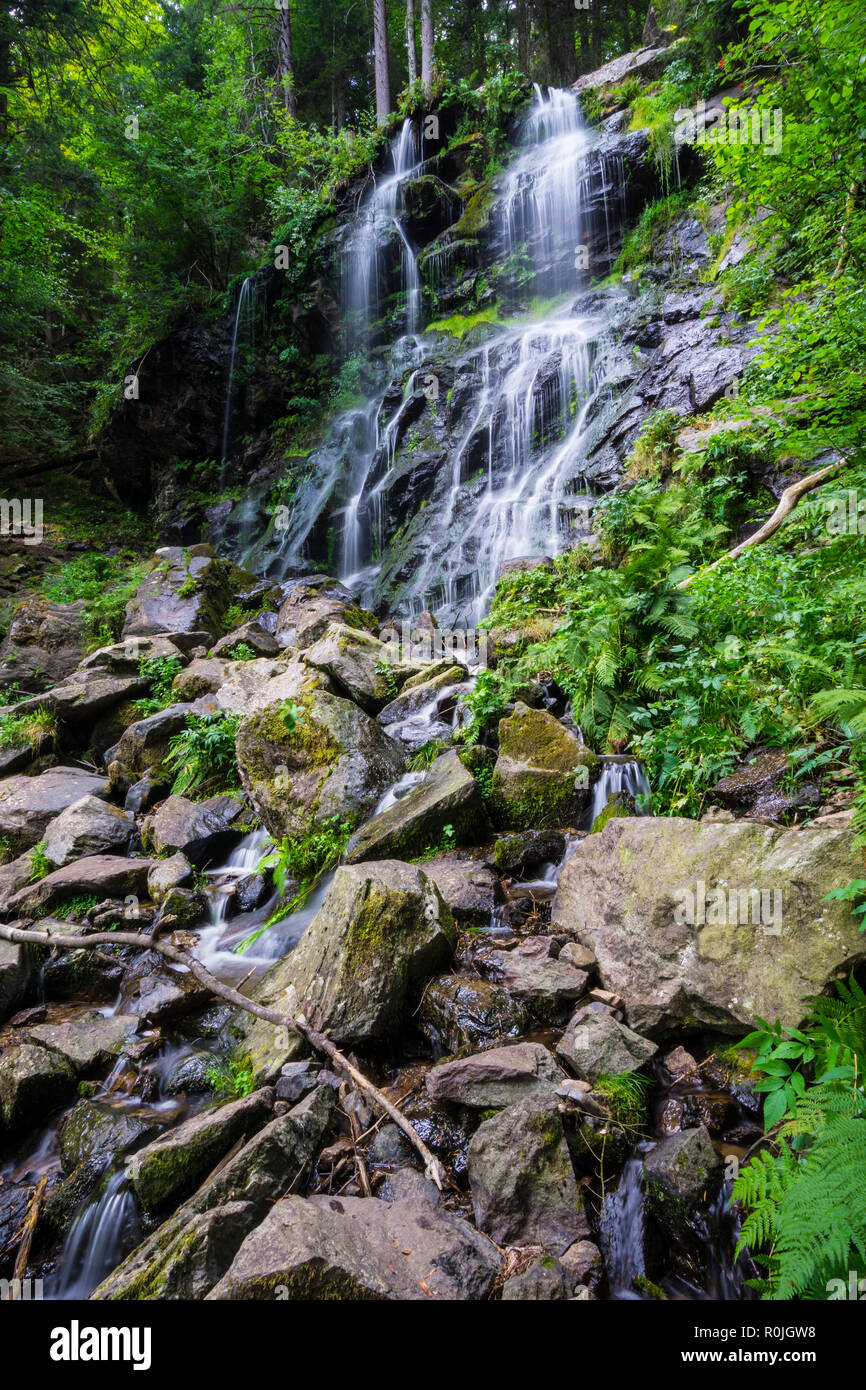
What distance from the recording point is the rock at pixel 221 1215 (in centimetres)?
243

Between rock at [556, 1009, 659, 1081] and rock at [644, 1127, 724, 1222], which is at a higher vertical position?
rock at [556, 1009, 659, 1081]

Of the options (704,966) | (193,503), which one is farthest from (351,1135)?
(193,503)

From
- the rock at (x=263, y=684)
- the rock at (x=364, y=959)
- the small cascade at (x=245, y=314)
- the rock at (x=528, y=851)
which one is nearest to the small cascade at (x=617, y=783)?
the rock at (x=528, y=851)

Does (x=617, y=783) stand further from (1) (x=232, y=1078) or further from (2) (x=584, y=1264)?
(1) (x=232, y=1078)

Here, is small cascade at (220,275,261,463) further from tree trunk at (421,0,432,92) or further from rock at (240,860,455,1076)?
rock at (240,860,455,1076)

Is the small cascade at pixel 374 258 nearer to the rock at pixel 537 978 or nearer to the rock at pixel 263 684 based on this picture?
the rock at pixel 263 684

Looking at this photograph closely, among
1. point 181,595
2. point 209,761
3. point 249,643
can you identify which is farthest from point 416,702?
point 181,595

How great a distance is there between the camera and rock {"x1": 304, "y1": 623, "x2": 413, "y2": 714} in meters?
7.96

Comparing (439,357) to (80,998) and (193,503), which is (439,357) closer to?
(193,503)

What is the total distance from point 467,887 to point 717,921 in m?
1.94

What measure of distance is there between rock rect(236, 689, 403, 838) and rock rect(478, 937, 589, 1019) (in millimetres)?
2508

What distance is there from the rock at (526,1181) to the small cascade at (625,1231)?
0.12 meters

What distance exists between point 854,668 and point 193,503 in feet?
66.1

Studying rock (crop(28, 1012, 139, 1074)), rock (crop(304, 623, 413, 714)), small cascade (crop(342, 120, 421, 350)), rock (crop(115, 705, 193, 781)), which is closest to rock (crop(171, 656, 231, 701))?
rock (crop(115, 705, 193, 781))
